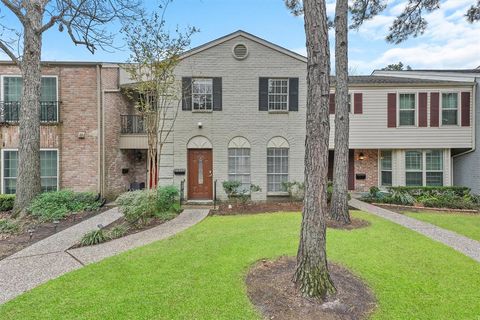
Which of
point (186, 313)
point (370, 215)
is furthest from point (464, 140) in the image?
point (186, 313)

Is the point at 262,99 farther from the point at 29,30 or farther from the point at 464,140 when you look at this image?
the point at 464,140

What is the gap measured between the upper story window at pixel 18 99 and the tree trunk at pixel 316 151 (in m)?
11.3

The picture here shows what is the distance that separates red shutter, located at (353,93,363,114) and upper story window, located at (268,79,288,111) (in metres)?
3.86

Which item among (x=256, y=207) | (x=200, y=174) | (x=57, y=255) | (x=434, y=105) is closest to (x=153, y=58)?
(x=200, y=174)

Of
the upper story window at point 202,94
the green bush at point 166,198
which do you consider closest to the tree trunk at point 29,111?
the green bush at point 166,198

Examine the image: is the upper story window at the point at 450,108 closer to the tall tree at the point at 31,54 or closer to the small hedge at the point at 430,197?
the small hedge at the point at 430,197

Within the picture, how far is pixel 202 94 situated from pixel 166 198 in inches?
188

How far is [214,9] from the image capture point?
1070 cm

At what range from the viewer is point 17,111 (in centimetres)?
1069

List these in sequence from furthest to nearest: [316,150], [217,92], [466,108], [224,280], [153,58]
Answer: [466,108], [217,92], [153,58], [224,280], [316,150]

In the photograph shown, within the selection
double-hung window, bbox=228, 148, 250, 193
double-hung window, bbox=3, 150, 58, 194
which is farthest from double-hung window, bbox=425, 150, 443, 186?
double-hung window, bbox=3, 150, 58, 194

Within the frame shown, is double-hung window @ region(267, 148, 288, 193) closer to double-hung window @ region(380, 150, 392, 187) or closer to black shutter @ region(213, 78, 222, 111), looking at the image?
black shutter @ region(213, 78, 222, 111)

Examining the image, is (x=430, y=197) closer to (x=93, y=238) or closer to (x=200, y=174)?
(x=200, y=174)

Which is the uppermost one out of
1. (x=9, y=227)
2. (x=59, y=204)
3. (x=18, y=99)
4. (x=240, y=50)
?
(x=240, y=50)
